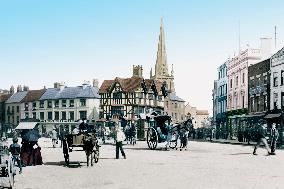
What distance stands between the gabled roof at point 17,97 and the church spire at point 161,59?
3777 cm

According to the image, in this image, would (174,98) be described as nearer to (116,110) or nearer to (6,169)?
(116,110)

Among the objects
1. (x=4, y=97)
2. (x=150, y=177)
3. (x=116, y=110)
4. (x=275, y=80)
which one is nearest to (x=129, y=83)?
(x=116, y=110)

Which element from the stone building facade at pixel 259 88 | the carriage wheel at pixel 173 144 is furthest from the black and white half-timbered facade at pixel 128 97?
the carriage wheel at pixel 173 144

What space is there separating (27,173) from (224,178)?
6.41 metres

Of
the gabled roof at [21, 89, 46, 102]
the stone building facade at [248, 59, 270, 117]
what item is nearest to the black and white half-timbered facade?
the stone building facade at [248, 59, 270, 117]

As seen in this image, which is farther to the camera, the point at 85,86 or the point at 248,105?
the point at 85,86

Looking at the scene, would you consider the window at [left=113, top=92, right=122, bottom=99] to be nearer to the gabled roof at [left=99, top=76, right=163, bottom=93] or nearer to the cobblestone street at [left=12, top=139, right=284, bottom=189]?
the gabled roof at [left=99, top=76, right=163, bottom=93]

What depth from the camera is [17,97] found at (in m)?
96.1

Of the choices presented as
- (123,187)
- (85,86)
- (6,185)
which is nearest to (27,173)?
(6,185)

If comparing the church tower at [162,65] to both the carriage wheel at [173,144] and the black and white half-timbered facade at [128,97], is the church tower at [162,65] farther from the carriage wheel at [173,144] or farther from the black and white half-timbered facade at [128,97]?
the carriage wheel at [173,144]

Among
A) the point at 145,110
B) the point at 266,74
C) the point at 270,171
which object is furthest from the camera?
the point at 145,110

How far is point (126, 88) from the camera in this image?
221 feet

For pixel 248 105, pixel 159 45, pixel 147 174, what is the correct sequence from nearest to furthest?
1. pixel 147 174
2. pixel 248 105
3. pixel 159 45

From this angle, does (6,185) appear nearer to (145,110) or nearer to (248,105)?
(248,105)
